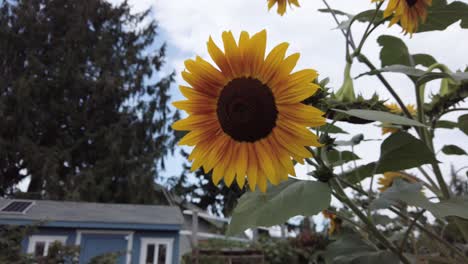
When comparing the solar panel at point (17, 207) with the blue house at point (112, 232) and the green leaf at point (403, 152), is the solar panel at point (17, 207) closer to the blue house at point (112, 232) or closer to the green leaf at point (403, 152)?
the blue house at point (112, 232)

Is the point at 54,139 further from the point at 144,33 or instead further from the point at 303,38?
the point at 303,38

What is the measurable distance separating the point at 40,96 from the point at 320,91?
1216 cm

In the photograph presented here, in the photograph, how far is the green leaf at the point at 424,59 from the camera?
28.4 inches

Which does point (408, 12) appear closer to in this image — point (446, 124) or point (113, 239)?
point (446, 124)

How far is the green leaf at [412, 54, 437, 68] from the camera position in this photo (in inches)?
28.4

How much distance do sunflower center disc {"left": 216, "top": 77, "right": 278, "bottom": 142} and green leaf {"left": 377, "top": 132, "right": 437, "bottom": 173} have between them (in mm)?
143

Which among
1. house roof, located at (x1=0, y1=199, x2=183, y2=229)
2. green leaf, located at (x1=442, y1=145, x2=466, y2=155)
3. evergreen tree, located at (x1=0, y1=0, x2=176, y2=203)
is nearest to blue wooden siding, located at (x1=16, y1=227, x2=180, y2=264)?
house roof, located at (x1=0, y1=199, x2=183, y2=229)

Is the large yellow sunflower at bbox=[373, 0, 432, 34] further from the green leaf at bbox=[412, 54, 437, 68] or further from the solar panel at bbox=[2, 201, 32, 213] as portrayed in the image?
the solar panel at bbox=[2, 201, 32, 213]

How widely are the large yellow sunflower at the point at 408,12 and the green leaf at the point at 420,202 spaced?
25 centimetres

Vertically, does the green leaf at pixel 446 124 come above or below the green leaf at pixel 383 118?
above

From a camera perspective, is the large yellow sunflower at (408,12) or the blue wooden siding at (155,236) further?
the blue wooden siding at (155,236)

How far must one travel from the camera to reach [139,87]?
1197cm

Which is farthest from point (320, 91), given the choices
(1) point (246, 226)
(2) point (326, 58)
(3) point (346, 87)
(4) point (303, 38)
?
(2) point (326, 58)

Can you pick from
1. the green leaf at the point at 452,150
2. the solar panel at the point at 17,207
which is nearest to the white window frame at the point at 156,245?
the solar panel at the point at 17,207
